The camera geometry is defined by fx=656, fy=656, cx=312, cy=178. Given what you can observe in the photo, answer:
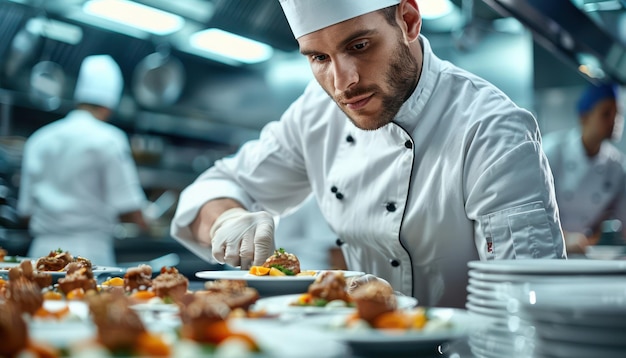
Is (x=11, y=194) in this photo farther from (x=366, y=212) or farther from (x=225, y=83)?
(x=366, y=212)

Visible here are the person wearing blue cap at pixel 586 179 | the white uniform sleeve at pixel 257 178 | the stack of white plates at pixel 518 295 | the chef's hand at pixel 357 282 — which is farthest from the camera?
the person wearing blue cap at pixel 586 179

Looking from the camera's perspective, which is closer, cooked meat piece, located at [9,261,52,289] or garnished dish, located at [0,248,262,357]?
garnished dish, located at [0,248,262,357]

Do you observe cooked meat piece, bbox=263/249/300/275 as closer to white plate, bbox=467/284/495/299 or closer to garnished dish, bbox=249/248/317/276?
garnished dish, bbox=249/248/317/276

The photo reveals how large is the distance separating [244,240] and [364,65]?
2.20 ft

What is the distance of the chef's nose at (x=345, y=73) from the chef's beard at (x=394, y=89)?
0.10 feet

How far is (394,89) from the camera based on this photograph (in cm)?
202

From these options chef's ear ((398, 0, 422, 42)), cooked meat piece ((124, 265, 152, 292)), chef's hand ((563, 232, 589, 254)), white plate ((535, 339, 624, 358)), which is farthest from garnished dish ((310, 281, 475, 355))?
chef's hand ((563, 232, 589, 254))

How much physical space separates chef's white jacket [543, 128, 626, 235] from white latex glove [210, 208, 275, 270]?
14.3ft

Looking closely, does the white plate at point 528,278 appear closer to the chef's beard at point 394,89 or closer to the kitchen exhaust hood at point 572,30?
the chef's beard at point 394,89

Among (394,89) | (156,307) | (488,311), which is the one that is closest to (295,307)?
(156,307)

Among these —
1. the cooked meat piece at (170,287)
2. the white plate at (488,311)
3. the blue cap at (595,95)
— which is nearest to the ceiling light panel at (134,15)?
the blue cap at (595,95)

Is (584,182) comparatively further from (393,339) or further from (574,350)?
(393,339)

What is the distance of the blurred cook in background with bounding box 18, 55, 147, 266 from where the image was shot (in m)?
4.48

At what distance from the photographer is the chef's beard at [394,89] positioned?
6.49 feet
